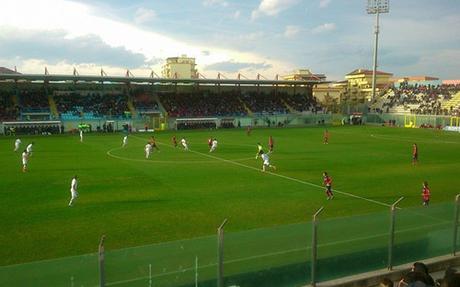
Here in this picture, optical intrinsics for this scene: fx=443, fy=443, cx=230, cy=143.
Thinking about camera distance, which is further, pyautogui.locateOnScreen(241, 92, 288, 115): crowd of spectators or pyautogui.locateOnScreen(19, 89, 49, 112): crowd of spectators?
pyautogui.locateOnScreen(241, 92, 288, 115): crowd of spectators

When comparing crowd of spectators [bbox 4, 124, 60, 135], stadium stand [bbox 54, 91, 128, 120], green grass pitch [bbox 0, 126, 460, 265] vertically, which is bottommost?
green grass pitch [bbox 0, 126, 460, 265]

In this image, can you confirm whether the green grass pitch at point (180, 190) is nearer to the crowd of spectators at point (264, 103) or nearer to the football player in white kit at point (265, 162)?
the football player in white kit at point (265, 162)

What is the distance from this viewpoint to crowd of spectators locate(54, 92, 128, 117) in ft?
220

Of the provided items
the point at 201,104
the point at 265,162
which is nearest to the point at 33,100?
the point at 201,104

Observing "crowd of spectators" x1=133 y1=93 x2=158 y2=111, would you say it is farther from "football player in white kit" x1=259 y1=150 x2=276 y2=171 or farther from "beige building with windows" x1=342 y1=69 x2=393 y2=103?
"beige building with windows" x1=342 y1=69 x2=393 y2=103

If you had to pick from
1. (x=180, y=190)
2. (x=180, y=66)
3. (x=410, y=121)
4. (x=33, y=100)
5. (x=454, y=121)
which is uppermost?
(x=180, y=66)

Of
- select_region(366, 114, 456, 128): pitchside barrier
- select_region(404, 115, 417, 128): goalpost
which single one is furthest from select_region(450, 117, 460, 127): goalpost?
select_region(404, 115, 417, 128): goalpost

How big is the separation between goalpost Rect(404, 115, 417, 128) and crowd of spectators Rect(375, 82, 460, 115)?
348 cm

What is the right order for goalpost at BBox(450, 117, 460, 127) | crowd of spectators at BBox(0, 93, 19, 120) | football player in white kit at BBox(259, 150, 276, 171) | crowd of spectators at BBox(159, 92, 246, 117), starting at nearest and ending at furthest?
football player in white kit at BBox(259, 150, 276, 171) → crowd of spectators at BBox(0, 93, 19, 120) → goalpost at BBox(450, 117, 460, 127) → crowd of spectators at BBox(159, 92, 246, 117)

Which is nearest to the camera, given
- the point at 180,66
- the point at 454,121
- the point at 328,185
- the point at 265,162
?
the point at 328,185

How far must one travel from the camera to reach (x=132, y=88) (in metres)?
75.2

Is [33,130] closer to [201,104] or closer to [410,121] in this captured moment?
[201,104]

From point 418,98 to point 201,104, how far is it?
133 feet

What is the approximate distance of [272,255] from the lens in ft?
→ 29.7
